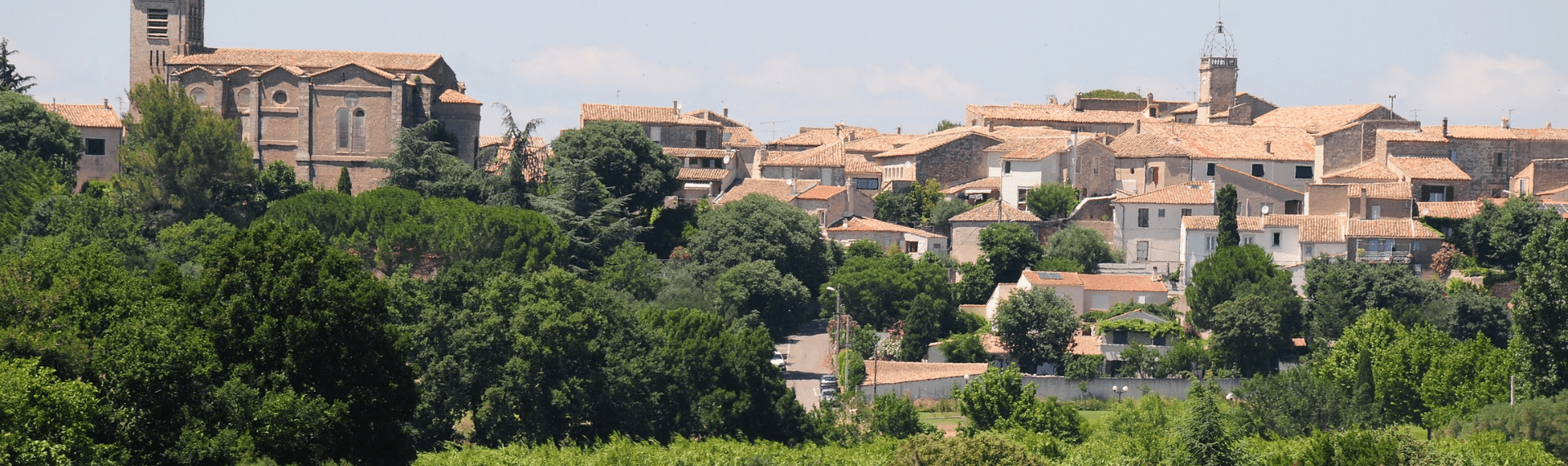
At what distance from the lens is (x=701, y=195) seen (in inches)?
3130

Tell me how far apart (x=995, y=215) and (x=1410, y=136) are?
51.6 ft

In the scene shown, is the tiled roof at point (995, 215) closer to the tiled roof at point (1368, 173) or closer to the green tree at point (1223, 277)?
the green tree at point (1223, 277)

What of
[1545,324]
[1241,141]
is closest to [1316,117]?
[1241,141]

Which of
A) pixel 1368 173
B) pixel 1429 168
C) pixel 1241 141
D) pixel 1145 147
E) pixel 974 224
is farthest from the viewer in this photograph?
pixel 1241 141

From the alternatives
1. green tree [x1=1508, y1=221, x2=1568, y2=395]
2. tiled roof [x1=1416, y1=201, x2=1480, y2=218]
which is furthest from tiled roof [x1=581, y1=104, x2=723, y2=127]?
green tree [x1=1508, y1=221, x2=1568, y2=395]

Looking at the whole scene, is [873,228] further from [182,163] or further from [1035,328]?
[182,163]

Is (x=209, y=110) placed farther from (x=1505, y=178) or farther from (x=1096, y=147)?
(x=1505, y=178)

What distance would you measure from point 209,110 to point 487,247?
12.9 m

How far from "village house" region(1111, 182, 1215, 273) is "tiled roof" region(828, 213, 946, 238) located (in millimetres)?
6288

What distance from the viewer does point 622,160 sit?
72.4m

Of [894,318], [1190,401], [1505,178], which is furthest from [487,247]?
[1505,178]

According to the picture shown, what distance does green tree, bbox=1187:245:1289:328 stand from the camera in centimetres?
6512

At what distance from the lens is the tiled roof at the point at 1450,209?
229 feet

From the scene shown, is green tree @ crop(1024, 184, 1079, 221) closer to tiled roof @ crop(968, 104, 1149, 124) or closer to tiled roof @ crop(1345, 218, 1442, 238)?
tiled roof @ crop(1345, 218, 1442, 238)
